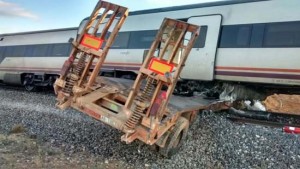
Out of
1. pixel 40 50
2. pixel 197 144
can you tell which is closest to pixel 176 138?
pixel 197 144

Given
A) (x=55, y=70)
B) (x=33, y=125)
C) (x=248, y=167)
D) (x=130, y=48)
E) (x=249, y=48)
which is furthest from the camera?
(x=55, y=70)

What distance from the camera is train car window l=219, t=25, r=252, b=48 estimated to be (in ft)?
33.3

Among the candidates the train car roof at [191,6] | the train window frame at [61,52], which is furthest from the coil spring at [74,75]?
the train window frame at [61,52]

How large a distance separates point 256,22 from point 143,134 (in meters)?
5.80

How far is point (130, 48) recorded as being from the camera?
42.3 feet

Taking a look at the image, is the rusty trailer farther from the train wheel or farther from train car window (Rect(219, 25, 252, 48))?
the train wheel

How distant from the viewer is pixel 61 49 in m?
16.8

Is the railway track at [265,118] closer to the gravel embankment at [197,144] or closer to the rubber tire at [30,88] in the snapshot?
the gravel embankment at [197,144]

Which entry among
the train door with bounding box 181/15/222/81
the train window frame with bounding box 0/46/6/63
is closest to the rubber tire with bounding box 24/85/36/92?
the train window frame with bounding box 0/46/6/63

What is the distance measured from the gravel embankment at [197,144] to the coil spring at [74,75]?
1.01m

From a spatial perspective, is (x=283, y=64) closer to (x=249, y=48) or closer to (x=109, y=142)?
(x=249, y=48)

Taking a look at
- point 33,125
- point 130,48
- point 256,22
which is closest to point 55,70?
point 130,48

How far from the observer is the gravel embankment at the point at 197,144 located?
6.05 meters

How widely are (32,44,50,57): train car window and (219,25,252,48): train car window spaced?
968 cm
